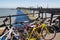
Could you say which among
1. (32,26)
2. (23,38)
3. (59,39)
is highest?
(32,26)

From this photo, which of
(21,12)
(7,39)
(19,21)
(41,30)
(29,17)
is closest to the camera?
(7,39)

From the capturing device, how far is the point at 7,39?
21.1ft

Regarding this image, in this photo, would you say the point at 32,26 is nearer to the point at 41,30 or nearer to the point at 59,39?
the point at 41,30

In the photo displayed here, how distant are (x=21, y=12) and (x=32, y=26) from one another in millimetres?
2338

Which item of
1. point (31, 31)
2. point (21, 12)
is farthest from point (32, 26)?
point (21, 12)

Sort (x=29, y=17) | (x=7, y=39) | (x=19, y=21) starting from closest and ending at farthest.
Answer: (x=7, y=39) < (x=19, y=21) < (x=29, y=17)

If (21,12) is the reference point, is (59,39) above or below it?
below

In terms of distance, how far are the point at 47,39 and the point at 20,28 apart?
1.55 meters

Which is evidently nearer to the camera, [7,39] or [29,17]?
[7,39]

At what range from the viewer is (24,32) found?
6758mm

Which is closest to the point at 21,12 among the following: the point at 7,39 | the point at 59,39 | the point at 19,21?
the point at 19,21

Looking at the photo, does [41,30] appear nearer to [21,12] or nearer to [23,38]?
[23,38]

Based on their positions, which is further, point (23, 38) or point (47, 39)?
point (47, 39)

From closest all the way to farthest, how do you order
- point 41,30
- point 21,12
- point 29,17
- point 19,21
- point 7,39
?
point 7,39 → point 41,30 → point 19,21 → point 29,17 → point 21,12
